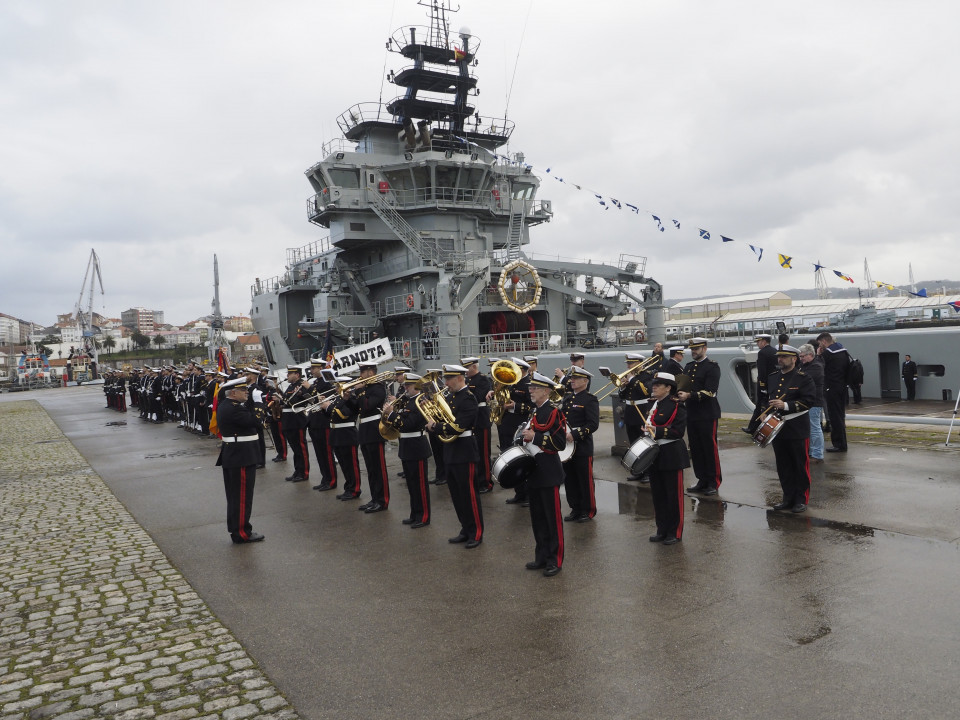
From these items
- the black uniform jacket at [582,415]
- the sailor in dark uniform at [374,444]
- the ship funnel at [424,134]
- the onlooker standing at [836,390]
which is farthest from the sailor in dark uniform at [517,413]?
the ship funnel at [424,134]

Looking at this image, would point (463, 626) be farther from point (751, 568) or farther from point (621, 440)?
point (621, 440)

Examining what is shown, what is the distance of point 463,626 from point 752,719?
2.00m

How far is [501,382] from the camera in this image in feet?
24.9

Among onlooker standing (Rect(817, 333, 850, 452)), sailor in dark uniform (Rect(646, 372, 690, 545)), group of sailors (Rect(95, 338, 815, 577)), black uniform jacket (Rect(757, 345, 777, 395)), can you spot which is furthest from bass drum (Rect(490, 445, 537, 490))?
onlooker standing (Rect(817, 333, 850, 452))

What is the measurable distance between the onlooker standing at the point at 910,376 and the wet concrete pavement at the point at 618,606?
6312 mm

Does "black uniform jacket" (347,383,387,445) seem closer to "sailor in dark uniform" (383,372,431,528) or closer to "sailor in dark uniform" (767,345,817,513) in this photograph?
"sailor in dark uniform" (383,372,431,528)

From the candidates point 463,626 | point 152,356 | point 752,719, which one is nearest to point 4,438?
point 463,626

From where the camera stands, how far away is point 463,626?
4.79 m

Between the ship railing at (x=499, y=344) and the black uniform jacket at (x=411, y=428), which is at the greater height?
the ship railing at (x=499, y=344)

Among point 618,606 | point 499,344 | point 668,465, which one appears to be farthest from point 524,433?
point 499,344

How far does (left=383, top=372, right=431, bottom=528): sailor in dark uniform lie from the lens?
7637 mm

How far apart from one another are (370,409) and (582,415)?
9.62 feet

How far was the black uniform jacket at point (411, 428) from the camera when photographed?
25.0 feet

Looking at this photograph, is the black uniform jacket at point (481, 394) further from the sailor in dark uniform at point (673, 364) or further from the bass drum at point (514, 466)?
the bass drum at point (514, 466)
